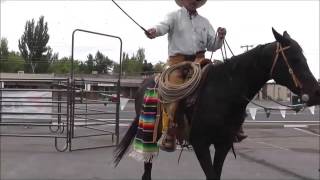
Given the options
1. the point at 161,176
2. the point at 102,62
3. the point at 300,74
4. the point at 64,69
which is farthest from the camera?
the point at 64,69

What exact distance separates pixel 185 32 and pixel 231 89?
0.91m

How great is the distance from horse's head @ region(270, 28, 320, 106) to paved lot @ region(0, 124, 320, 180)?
437 centimetres

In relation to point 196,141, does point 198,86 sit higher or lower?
higher

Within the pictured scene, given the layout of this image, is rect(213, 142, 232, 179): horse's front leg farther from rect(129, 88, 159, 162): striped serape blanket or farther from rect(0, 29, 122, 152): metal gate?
rect(0, 29, 122, 152): metal gate

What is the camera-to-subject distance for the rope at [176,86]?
179 inches

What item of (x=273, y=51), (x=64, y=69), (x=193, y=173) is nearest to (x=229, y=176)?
(x=193, y=173)

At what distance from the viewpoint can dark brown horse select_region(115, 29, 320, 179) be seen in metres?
3.98

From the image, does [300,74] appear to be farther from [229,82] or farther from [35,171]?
[35,171]

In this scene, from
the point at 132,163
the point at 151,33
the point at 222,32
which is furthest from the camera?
the point at 132,163

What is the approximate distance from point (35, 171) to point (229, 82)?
16.3 feet

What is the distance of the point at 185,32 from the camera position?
4.96 metres

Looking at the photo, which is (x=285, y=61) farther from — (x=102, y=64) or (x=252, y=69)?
Result: (x=102, y=64)

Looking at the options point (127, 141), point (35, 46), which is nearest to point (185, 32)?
point (127, 141)

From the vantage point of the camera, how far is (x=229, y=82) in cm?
438
